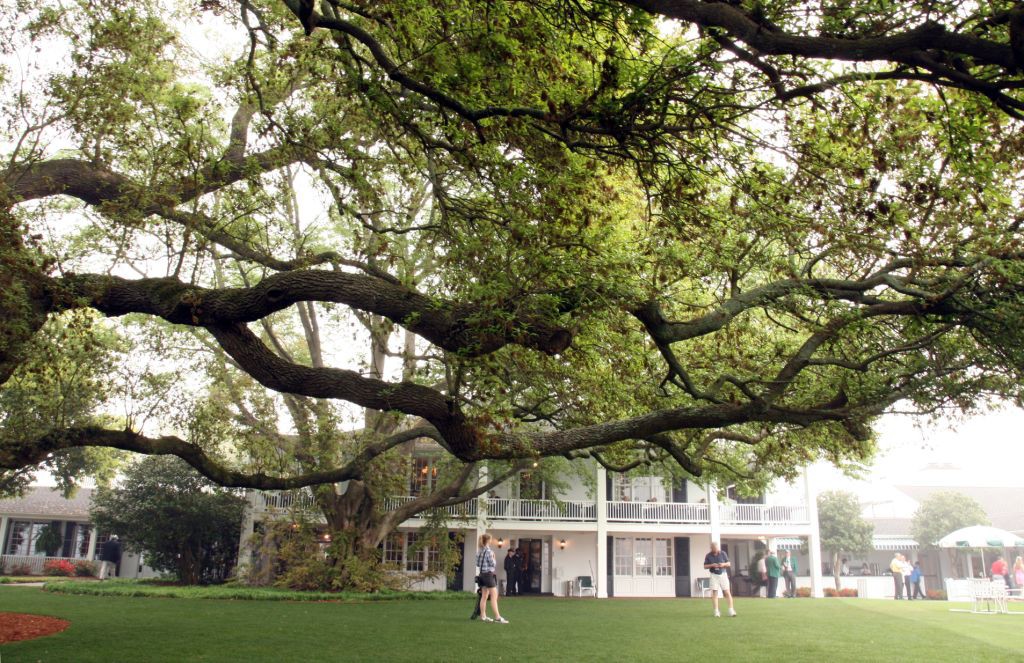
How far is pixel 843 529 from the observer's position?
4619 centimetres

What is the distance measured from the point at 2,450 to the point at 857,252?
11.5 meters

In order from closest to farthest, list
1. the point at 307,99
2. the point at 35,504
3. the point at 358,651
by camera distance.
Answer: the point at 358,651, the point at 307,99, the point at 35,504

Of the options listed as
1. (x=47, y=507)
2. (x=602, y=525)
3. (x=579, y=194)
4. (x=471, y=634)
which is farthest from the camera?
(x=47, y=507)

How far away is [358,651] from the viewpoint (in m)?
9.38

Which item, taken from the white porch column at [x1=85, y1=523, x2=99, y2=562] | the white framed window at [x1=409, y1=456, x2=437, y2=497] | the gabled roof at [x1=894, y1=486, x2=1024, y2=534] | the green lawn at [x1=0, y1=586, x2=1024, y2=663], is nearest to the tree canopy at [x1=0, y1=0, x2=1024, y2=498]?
the green lawn at [x1=0, y1=586, x2=1024, y2=663]

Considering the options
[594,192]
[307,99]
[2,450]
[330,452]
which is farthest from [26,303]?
[330,452]

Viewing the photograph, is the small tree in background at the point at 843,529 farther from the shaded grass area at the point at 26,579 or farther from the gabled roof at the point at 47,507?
the gabled roof at the point at 47,507

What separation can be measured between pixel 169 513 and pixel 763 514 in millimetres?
24107

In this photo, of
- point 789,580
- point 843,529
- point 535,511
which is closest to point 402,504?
point 535,511

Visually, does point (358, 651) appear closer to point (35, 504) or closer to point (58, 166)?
point (58, 166)

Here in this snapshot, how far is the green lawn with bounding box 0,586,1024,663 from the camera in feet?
30.1

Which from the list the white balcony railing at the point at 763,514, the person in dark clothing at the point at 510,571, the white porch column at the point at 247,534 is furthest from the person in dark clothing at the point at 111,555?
the white balcony railing at the point at 763,514

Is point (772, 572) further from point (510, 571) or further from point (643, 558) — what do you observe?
point (510, 571)

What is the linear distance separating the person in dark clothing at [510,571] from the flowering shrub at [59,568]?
793 inches
